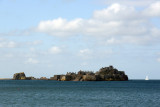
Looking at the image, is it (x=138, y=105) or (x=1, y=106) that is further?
(x=138, y=105)

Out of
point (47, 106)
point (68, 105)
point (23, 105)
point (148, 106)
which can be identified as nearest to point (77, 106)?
point (68, 105)

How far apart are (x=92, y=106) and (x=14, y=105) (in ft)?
60.1

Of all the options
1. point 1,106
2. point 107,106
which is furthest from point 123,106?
point 1,106

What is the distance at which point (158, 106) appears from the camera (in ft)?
220

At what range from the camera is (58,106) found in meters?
65.1

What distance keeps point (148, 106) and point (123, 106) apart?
6306 millimetres

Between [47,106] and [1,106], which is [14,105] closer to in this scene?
[1,106]

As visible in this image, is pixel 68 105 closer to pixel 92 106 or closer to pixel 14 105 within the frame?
pixel 92 106

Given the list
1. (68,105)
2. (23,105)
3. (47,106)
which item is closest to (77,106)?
(68,105)

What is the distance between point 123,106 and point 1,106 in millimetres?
27904

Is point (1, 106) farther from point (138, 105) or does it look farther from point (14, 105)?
point (138, 105)

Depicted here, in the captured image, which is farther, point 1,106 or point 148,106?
point 148,106

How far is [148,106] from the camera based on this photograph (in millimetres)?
67500

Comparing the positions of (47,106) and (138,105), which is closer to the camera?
(47,106)
